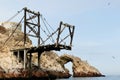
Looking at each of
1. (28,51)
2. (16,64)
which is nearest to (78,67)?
(16,64)

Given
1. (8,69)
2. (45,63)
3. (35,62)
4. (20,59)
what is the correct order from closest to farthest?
(8,69), (20,59), (35,62), (45,63)

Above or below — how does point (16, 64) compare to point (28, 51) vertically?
below

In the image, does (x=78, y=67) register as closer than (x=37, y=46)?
No

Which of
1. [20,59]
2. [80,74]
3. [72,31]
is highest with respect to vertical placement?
[72,31]

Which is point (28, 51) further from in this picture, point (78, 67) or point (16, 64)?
point (78, 67)

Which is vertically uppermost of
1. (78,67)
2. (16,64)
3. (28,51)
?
(28,51)

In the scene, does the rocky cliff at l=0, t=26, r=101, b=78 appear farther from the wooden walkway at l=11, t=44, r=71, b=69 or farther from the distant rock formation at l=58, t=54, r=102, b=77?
the distant rock formation at l=58, t=54, r=102, b=77

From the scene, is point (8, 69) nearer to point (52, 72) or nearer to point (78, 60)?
point (52, 72)

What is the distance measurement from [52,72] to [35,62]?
4.50 metres

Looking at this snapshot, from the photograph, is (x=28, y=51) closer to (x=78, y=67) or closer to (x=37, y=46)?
(x=37, y=46)

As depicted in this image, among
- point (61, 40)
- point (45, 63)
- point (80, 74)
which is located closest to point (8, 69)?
point (61, 40)

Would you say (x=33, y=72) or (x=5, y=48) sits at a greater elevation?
(x=5, y=48)

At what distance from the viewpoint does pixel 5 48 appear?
233ft

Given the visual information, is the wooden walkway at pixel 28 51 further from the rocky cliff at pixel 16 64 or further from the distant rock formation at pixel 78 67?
the distant rock formation at pixel 78 67
